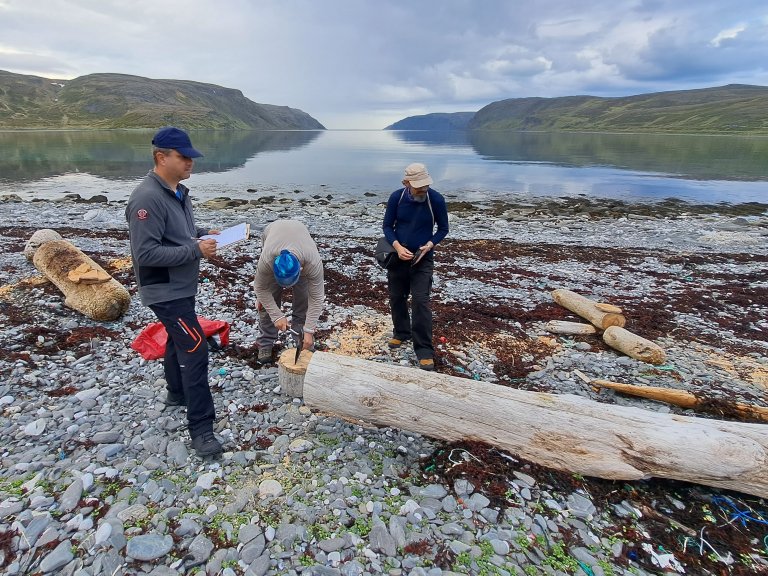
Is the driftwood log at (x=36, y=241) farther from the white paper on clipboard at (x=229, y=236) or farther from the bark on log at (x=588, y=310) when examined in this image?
the bark on log at (x=588, y=310)

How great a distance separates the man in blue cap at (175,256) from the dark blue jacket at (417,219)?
3212 millimetres

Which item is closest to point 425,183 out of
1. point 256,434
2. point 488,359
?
point 488,359

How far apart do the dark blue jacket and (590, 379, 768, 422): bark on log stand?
3418 mm

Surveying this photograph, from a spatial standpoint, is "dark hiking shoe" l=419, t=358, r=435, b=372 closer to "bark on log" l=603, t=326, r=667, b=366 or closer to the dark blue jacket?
the dark blue jacket

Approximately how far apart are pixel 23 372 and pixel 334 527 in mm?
5337

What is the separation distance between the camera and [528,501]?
4.21 meters

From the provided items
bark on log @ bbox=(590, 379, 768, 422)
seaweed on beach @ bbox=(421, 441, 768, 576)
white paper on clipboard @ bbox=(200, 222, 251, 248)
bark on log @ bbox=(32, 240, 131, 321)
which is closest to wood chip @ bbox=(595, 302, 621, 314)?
bark on log @ bbox=(590, 379, 768, 422)

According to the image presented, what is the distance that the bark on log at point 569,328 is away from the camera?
8516mm

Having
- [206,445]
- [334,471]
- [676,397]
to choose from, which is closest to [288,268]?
[206,445]

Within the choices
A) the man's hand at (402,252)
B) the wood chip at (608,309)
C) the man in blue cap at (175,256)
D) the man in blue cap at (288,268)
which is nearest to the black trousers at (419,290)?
the man's hand at (402,252)

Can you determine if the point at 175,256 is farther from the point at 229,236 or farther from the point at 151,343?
the point at 151,343

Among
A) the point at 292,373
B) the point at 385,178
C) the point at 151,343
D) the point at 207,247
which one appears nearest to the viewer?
the point at 207,247

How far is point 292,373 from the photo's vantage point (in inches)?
227

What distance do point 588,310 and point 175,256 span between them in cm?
802
